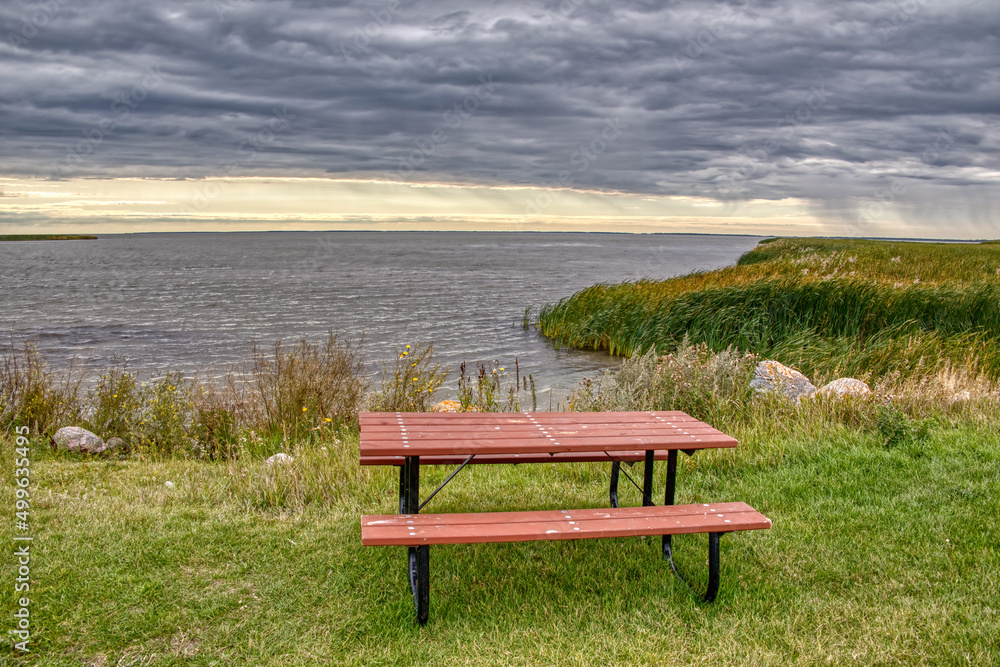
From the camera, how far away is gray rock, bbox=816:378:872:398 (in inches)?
308

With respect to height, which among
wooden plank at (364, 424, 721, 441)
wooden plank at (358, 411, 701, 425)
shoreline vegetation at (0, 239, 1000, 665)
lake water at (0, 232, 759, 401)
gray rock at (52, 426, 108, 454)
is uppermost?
wooden plank at (364, 424, 721, 441)

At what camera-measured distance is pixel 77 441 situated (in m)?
7.74

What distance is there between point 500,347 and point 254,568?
15.9 meters

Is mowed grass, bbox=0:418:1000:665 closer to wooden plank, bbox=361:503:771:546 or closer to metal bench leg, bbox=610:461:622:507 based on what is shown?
metal bench leg, bbox=610:461:622:507

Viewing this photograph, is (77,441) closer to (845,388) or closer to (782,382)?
(782,382)

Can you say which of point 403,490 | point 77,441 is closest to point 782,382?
point 403,490

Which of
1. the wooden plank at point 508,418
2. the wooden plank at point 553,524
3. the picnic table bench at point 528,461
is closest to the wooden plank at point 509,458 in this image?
the picnic table bench at point 528,461

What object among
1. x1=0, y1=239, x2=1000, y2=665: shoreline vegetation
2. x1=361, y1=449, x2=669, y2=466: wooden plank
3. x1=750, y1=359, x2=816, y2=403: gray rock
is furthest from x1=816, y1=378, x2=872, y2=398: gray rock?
x1=361, y1=449, x2=669, y2=466: wooden plank

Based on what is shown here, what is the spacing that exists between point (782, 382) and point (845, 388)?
28.6 inches

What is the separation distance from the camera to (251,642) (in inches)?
137

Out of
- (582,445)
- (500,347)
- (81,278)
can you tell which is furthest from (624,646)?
(81,278)

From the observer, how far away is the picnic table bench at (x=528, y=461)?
11.4 feet

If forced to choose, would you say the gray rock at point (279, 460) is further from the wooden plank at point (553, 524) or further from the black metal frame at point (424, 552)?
the wooden plank at point (553, 524)

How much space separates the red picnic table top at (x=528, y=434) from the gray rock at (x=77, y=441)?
188 inches
